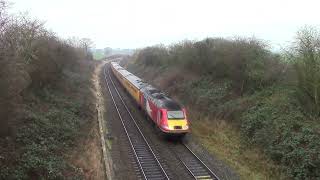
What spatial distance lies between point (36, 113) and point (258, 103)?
14.4 meters

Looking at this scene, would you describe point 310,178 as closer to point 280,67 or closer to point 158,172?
point 158,172

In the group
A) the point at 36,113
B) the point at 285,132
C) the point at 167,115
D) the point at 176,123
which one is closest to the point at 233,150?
the point at 285,132

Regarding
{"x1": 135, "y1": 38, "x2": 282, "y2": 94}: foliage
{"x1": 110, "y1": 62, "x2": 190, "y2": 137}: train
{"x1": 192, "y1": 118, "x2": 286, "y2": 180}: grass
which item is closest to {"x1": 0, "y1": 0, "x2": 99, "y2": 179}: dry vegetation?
{"x1": 110, "y1": 62, "x2": 190, "y2": 137}: train

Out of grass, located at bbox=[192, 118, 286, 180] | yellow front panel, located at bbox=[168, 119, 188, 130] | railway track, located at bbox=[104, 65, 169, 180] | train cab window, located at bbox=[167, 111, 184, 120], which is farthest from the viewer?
train cab window, located at bbox=[167, 111, 184, 120]

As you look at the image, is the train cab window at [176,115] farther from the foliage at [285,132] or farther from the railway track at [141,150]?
the foliage at [285,132]

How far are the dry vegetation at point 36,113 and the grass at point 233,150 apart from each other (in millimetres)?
7732

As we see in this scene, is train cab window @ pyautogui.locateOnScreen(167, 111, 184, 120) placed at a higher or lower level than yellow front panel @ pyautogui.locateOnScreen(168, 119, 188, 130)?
higher

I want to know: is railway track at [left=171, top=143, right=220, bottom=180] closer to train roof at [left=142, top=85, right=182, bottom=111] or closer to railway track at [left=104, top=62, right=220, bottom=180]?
railway track at [left=104, top=62, right=220, bottom=180]

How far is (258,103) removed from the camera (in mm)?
24719

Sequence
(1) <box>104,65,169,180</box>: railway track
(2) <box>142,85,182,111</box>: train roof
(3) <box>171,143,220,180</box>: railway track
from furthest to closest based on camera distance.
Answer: (2) <box>142,85,182,111</box>: train roof < (1) <box>104,65,169,180</box>: railway track < (3) <box>171,143,220,180</box>: railway track

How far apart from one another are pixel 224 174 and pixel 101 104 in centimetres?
1997

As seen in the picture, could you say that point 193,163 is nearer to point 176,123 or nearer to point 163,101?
point 176,123

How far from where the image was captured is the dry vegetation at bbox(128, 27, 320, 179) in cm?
1902

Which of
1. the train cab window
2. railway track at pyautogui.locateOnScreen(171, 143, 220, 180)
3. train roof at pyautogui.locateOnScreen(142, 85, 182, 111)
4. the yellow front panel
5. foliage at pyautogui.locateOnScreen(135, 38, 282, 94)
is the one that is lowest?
railway track at pyautogui.locateOnScreen(171, 143, 220, 180)
